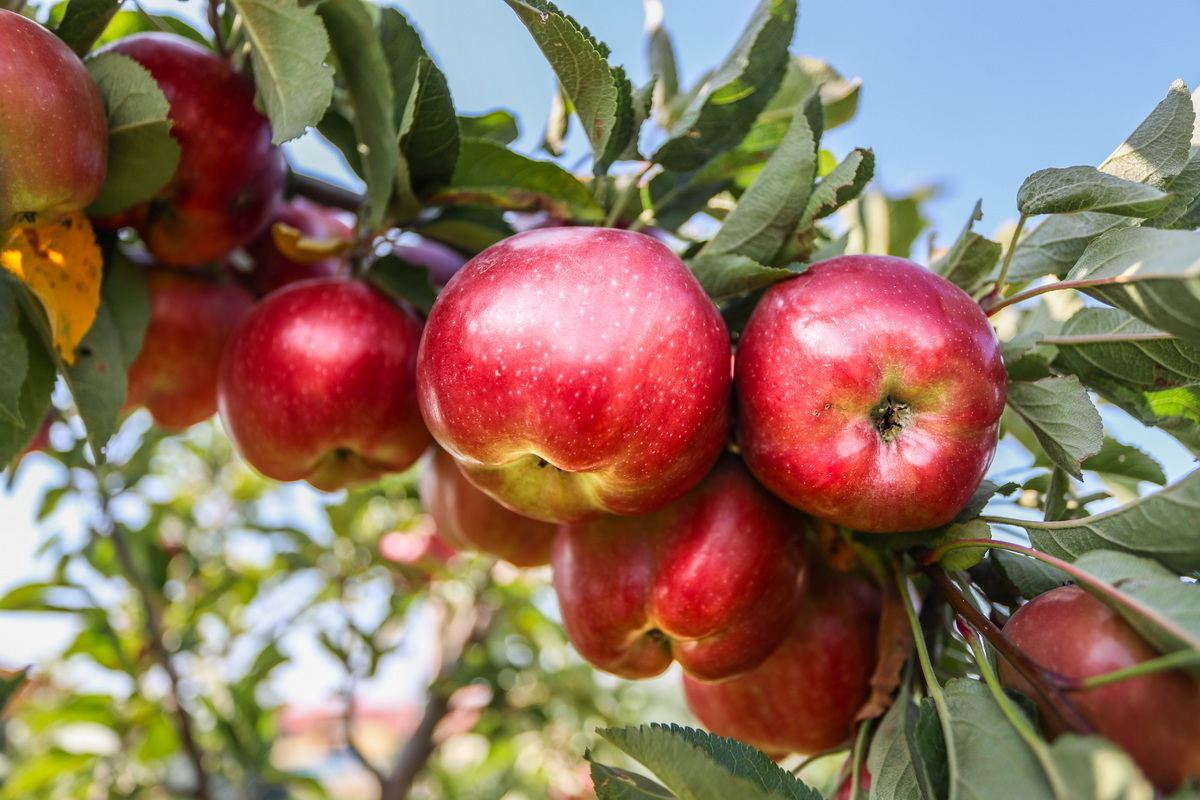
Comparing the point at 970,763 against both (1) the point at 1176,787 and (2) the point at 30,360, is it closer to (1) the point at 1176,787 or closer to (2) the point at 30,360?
(1) the point at 1176,787

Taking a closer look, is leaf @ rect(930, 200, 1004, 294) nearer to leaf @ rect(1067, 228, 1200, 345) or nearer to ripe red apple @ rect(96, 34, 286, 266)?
leaf @ rect(1067, 228, 1200, 345)

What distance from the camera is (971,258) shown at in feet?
2.91

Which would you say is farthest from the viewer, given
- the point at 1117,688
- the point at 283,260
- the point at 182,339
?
the point at 283,260

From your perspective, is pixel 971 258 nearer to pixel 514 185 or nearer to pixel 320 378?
pixel 514 185

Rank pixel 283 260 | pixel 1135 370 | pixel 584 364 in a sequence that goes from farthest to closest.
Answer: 1. pixel 283 260
2. pixel 1135 370
3. pixel 584 364

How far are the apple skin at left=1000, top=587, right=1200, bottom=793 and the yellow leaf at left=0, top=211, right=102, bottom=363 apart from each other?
3.16ft

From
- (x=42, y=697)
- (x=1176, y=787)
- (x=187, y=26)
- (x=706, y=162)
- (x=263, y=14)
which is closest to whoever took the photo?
(x=1176, y=787)

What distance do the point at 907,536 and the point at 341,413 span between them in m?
0.63

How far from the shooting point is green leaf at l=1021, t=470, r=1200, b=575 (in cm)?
62

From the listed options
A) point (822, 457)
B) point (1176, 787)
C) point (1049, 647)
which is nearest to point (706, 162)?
point (822, 457)

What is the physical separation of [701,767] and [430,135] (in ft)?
2.26

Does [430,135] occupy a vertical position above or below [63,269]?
above

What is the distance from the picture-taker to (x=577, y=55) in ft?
2.67

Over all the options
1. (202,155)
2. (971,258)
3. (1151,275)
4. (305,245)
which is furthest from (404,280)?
(1151,275)
